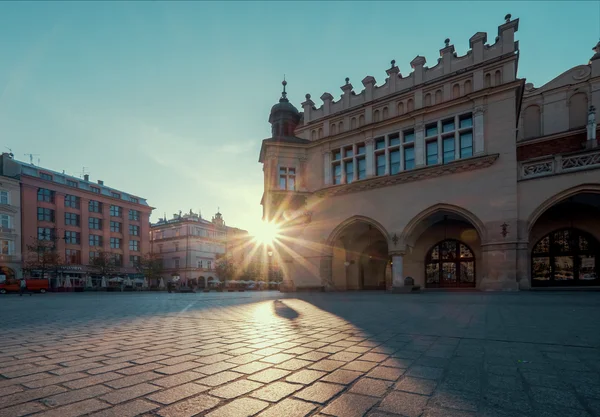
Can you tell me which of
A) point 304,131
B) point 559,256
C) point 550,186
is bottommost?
point 559,256

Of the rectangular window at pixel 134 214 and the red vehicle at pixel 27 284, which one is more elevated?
the rectangular window at pixel 134 214

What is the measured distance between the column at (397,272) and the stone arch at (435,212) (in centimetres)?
101

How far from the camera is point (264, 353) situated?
3.89 meters

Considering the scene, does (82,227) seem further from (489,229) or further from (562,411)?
(562,411)

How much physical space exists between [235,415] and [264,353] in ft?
5.90

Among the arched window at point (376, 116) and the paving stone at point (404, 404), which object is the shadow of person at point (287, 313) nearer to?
the paving stone at point (404, 404)

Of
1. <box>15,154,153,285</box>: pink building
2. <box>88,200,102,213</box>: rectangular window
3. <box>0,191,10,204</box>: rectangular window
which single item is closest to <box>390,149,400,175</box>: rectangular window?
<box>15,154,153,285</box>: pink building

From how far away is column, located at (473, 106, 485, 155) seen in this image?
60.8 ft

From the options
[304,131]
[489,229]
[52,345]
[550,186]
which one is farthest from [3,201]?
[550,186]

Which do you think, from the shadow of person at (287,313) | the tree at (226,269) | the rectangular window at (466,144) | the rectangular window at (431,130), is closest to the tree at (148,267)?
the tree at (226,269)

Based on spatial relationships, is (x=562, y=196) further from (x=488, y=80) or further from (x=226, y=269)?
(x=226, y=269)

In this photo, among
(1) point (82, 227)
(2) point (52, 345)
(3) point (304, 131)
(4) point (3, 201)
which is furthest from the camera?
(1) point (82, 227)

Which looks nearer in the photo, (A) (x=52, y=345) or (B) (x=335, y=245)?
(A) (x=52, y=345)

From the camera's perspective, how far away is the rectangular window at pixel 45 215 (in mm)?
46375
